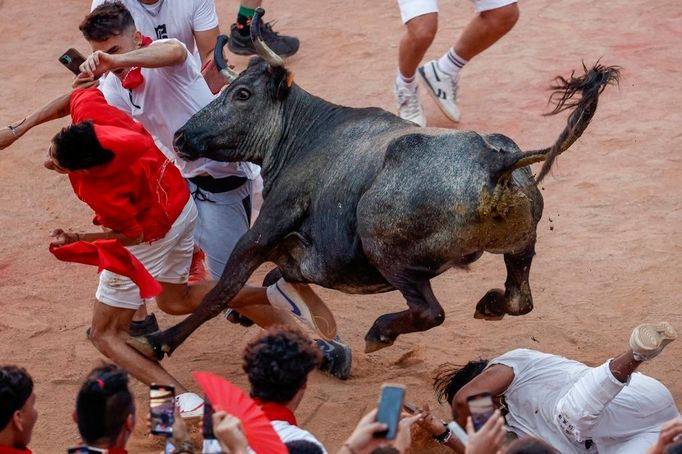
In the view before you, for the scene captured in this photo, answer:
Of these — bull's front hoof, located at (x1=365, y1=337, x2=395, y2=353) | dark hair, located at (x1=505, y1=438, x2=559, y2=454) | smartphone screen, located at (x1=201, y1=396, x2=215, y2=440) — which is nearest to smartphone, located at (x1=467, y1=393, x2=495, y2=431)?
dark hair, located at (x1=505, y1=438, x2=559, y2=454)

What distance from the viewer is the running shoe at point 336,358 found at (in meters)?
7.55

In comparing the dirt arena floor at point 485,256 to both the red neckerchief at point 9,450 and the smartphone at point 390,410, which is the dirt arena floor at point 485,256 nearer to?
the red neckerchief at point 9,450

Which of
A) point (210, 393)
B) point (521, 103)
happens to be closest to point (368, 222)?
point (210, 393)

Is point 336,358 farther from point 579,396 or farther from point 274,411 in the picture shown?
point 274,411

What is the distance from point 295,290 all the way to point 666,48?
578 centimetres

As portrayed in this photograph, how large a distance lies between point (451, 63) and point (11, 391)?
6218 mm

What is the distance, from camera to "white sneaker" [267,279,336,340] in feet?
23.8

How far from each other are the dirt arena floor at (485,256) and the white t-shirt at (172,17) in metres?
1.90

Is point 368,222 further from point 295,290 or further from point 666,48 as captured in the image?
point 666,48

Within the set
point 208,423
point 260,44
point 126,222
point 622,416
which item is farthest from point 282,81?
point 208,423

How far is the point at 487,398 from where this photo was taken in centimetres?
444

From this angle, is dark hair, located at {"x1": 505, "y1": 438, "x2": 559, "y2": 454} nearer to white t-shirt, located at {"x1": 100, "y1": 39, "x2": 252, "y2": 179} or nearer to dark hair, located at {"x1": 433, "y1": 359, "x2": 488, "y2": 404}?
dark hair, located at {"x1": 433, "y1": 359, "x2": 488, "y2": 404}

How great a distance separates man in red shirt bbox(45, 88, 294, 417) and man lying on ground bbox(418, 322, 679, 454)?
172cm

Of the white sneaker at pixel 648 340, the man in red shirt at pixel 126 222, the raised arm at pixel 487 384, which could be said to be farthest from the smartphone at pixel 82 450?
the white sneaker at pixel 648 340
